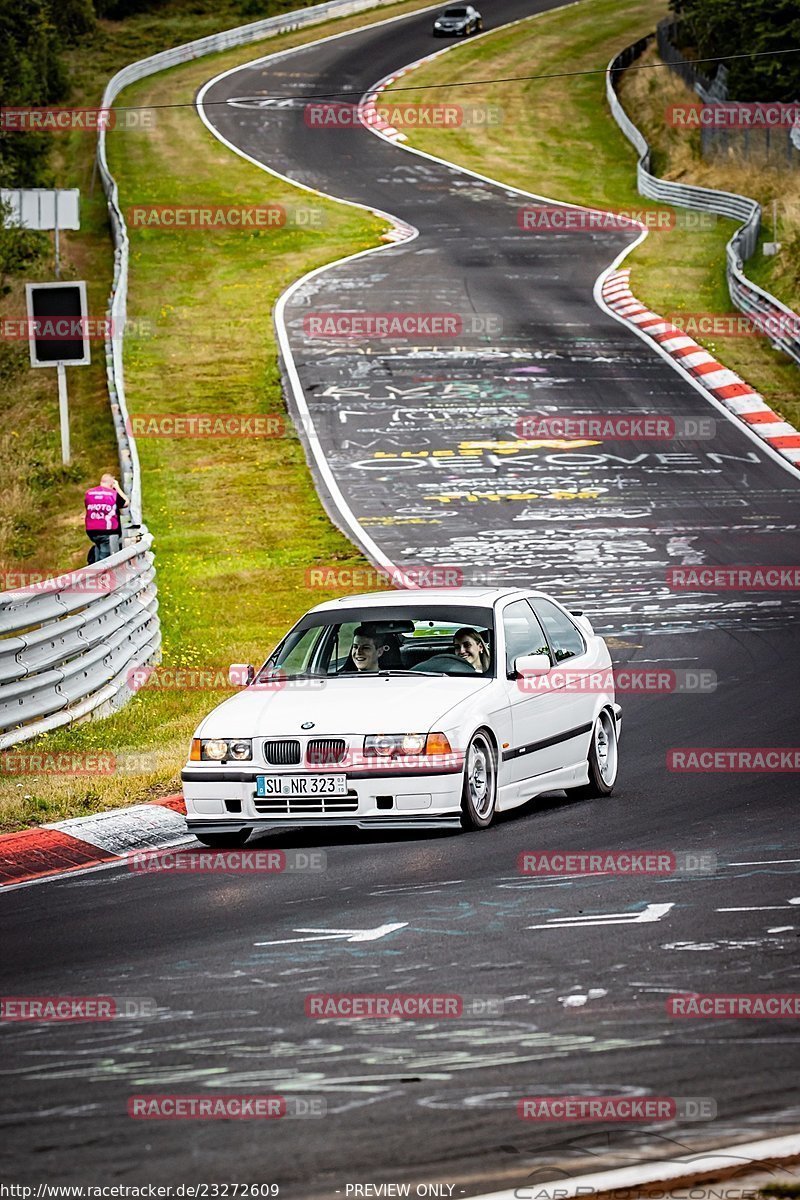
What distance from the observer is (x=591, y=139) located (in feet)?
199

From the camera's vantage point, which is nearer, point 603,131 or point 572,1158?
point 572,1158

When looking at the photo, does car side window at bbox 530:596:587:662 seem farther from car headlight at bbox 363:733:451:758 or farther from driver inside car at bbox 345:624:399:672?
car headlight at bbox 363:733:451:758

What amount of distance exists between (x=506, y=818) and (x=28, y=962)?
4.13m

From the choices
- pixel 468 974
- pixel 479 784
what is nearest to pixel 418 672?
pixel 479 784

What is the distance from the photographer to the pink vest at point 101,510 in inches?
832

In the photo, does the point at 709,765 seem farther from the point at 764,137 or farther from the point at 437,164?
the point at 437,164

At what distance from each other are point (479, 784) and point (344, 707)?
92 cm

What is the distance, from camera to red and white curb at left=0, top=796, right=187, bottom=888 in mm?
10055

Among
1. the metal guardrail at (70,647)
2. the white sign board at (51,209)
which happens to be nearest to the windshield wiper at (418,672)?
the metal guardrail at (70,647)

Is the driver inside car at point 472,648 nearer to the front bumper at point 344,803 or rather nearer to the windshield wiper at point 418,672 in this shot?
the windshield wiper at point 418,672

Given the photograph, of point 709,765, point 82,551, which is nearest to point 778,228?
point 82,551

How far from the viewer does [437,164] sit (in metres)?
57.5

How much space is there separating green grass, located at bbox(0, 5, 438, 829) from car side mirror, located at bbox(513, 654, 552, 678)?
2557 millimetres

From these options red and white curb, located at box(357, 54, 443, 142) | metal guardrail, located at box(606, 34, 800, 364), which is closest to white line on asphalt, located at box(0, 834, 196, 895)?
metal guardrail, located at box(606, 34, 800, 364)
